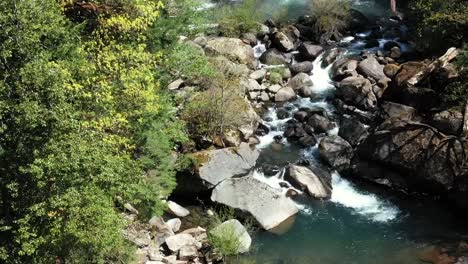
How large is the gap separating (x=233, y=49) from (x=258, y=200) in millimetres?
13065

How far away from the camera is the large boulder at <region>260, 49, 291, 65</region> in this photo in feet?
99.7

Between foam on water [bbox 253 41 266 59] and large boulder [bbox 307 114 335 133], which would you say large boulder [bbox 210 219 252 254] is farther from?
foam on water [bbox 253 41 266 59]

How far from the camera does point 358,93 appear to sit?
26.4m

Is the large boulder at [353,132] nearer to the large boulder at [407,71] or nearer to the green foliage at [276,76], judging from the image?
the large boulder at [407,71]

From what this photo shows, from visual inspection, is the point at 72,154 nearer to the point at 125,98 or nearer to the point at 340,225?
the point at 125,98

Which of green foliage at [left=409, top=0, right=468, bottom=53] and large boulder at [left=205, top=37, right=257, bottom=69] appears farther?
large boulder at [left=205, top=37, right=257, bottom=69]

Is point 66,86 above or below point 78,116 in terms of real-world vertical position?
above

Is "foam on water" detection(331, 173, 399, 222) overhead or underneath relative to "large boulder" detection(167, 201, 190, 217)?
underneath

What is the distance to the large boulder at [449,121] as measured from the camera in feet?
70.6

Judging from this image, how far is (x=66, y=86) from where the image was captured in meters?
11.3

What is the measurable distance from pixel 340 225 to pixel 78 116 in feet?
38.5

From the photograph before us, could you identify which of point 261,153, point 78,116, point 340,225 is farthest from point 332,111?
point 78,116

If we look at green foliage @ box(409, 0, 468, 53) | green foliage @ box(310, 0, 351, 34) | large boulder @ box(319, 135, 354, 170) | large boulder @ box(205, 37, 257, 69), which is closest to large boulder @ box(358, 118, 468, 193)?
large boulder @ box(319, 135, 354, 170)

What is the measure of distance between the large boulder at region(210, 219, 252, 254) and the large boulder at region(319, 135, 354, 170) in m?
6.46
